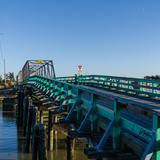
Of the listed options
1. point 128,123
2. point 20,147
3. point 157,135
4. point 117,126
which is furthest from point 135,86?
point 157,135

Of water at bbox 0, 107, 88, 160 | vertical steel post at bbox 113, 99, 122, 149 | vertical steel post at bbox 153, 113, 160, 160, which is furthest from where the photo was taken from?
water at bbox 0, 107, 88, 160

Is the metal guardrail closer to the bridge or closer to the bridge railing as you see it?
the bridge

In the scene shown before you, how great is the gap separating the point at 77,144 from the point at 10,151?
4.14m

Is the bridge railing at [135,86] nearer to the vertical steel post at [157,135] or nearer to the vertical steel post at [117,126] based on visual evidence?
the vertical steel post at [117,126]

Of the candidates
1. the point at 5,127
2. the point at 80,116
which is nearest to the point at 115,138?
the point at 80,116

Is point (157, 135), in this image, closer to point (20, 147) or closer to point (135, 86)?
point (135, 86)

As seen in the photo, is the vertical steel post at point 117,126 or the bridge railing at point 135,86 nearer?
the vertical steel post at point 117,126

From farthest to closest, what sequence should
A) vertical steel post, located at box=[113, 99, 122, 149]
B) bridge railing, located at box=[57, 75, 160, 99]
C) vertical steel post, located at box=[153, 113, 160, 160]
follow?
bridge railing, located at box=[57, 75, 160, 99] → vertical steel post, located at box=[113, 99, 122, 149] → vertical steel post, located at box=[153, 113, 160, 160]

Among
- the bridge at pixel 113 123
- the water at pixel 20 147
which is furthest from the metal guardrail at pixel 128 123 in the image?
the water at pixel 20 147

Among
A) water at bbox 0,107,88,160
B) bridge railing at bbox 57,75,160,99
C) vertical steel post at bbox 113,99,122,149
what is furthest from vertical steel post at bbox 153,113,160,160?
bridge railing at bbox 57,75,160,99

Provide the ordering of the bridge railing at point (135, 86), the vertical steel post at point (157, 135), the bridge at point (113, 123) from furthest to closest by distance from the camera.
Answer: the bridge railing at point (135, 86)
the bridge at point (113, 123)
the vertical steel post at point (157, 135)

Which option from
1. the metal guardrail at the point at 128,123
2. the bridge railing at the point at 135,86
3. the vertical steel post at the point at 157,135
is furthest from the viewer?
the bridge railing at the point at 135,86

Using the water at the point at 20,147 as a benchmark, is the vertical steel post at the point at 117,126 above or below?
above

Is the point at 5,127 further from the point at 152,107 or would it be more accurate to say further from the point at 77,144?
the point at 152,107
